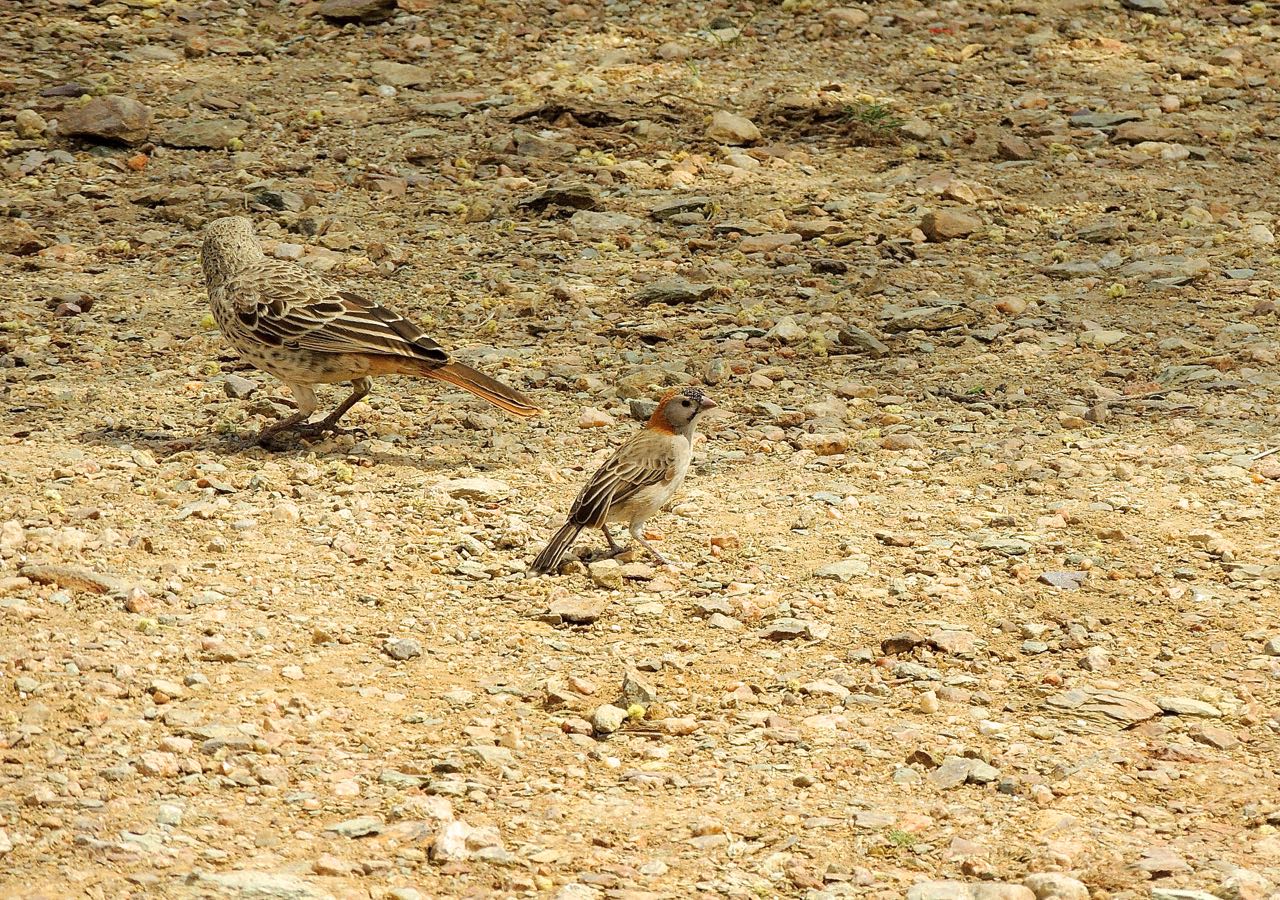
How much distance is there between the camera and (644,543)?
19.6 ft

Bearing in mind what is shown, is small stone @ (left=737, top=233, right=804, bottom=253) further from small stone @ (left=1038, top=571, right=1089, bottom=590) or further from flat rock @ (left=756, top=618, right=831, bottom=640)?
flat rock @ (left=756, top=618, right=831, bottom=640)

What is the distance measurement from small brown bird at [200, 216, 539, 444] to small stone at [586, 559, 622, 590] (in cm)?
130

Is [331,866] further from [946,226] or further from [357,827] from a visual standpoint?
[946,226]

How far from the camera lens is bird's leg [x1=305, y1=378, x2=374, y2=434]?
285 inches

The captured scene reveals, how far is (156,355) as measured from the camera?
8094 millimetres

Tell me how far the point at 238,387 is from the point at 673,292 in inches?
100.0

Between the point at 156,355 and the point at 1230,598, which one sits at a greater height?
the point at 1230,598

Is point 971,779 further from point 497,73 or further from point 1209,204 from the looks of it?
point 497,73

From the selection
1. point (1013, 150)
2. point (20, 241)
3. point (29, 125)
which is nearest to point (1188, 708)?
point (1013, 150)

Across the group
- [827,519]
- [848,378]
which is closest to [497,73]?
[848,378]

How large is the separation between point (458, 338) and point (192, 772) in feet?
14.2

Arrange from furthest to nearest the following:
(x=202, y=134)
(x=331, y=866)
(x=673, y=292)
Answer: (x=202, y=134)
(x=673, y=292)
(x=331, y=866)

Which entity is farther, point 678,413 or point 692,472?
point 692,472

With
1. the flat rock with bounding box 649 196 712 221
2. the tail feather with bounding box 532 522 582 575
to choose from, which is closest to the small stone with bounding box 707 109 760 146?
the flat rock with bounding box 649 196 712 221
